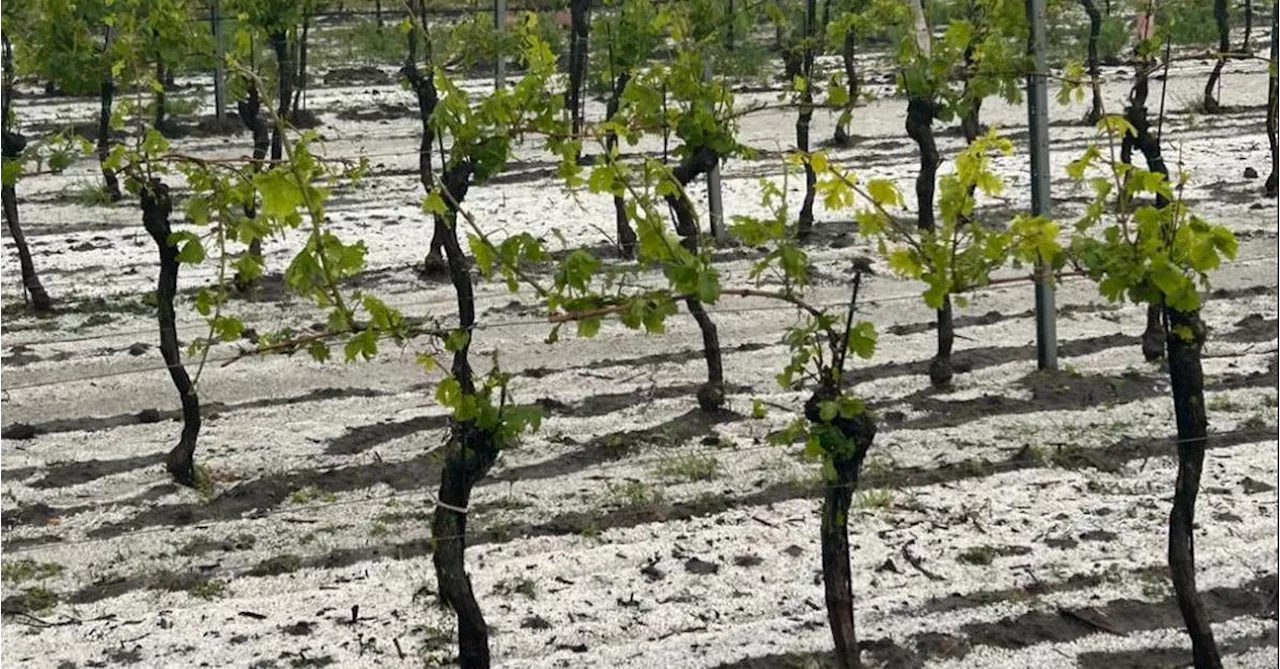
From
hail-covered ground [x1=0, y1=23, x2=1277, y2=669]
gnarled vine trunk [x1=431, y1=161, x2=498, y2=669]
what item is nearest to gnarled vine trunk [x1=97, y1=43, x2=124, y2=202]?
hail-covered ground [x1=0, y1=23, x2=1277, y2=669]

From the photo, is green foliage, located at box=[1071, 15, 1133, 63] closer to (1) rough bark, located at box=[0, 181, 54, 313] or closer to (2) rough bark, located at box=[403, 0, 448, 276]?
(2) rough bark, located at box=[403, 0, 448, 276]

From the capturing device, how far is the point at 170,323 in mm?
6195

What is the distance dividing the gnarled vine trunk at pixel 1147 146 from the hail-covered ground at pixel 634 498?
0.17 meters

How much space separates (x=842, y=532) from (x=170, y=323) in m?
2.92

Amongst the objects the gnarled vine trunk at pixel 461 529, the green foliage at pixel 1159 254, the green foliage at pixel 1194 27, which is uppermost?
the green foliage at pixel 1194 27

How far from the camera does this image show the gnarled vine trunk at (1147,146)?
6227 millimetres

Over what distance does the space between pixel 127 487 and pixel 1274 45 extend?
6.65m

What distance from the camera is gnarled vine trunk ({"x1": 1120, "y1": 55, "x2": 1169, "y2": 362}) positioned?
6.23 m

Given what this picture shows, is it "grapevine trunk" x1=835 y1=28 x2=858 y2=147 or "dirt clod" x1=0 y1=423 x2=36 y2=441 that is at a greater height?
Answer: "grapevine trunk" x1=835 y1=28 x2=858 y2=147

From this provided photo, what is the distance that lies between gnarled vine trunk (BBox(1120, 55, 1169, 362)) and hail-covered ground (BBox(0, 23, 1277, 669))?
0.56ft

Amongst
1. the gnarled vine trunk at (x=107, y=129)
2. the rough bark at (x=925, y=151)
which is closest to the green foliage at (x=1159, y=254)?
→ the rough bark at (x=925, y=151)

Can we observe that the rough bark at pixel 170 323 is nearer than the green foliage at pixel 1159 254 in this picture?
No

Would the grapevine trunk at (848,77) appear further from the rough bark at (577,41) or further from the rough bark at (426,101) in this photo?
the rough bark at (426,101)

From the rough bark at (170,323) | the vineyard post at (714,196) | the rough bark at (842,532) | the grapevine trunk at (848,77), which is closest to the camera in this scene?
the rough bark at (842,532)
